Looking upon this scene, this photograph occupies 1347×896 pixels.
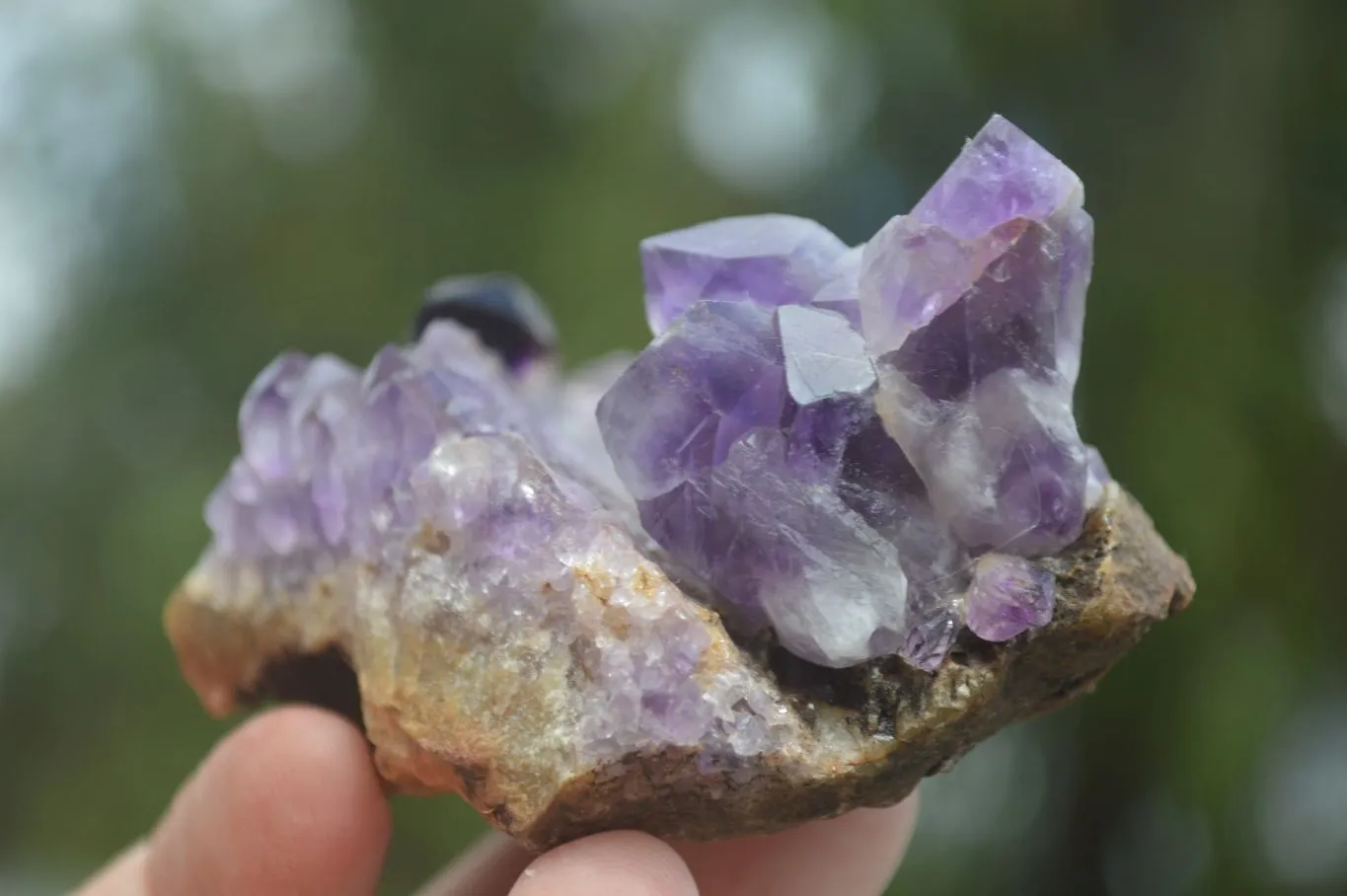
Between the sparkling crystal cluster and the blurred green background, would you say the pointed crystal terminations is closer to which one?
the sparkling crystal cluster

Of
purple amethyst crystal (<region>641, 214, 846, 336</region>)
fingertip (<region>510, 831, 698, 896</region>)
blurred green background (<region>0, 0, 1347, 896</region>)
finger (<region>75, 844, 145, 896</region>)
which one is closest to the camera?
fingertip (<region>510, 831, 698, 896</region>)

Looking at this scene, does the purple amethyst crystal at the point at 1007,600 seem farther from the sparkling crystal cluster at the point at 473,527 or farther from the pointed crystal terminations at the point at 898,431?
the sparkling crystal cluster at the point at 473,527

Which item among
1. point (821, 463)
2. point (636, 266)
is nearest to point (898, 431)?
point (821, 463)

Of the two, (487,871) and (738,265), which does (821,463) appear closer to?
(738,265)

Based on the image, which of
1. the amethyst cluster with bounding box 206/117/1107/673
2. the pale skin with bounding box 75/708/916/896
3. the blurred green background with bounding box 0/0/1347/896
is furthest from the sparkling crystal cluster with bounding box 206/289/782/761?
the blurred green background with bounding box 0/0/1347/896

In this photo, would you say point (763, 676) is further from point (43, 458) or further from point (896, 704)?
point (43, 458)

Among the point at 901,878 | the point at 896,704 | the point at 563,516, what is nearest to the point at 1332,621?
the point at 901,878

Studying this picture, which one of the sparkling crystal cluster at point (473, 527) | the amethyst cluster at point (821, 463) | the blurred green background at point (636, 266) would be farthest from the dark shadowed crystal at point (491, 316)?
the blurred green background at point (636, 266)
